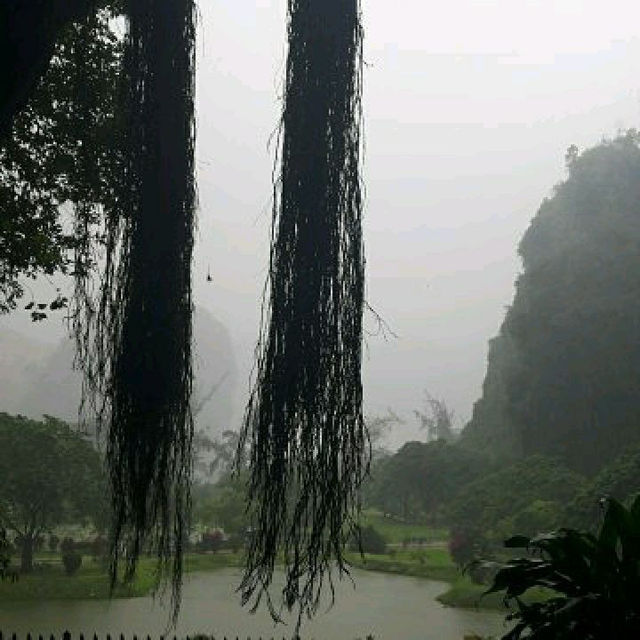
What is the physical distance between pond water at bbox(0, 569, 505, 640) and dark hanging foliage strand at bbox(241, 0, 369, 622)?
9241 mm

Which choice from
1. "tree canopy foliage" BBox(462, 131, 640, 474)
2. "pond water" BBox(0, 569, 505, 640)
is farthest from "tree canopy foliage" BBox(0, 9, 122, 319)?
"tree canopy foliage" BBox(462, 131, 640, 474)

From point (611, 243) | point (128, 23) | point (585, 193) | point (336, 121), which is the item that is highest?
point (585, 193)

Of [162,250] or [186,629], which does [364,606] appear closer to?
[186,629]

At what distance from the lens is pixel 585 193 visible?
27.2 metres

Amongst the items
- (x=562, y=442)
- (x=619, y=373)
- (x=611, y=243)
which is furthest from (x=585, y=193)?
(x=562, y=442)

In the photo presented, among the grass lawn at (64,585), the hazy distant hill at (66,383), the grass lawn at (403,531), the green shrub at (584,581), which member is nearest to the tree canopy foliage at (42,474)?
the grass lawn at (64,585)

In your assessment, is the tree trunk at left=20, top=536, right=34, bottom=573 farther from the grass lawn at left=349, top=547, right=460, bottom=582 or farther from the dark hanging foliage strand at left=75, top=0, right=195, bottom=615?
the dark hanging foliage strand at left=75, top=0, right=195, bottom=615

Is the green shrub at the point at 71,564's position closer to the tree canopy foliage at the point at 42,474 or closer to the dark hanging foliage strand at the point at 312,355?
the tree canopy foliage at the point at 42,474

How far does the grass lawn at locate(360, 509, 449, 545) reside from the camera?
29.8m

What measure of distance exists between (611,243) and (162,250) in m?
25.4

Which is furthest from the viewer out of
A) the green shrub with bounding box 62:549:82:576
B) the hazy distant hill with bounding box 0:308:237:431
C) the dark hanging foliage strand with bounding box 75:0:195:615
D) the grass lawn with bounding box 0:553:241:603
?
the hazy distant hill with bounding box 0:308:237:431

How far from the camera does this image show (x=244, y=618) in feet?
42.1

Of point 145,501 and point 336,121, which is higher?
point 336,121

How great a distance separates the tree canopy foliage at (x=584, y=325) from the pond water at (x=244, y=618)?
Result: 9.29 metres
